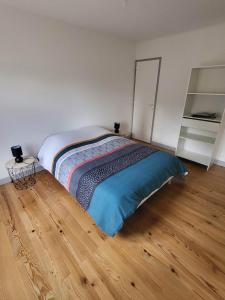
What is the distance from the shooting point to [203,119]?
2.78 meters

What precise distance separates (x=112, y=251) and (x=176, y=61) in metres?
3.39

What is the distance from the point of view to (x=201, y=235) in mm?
1654

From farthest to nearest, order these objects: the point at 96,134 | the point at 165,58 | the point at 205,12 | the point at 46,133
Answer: the point at 165,58, the point at 96,134, the point at 46,133, the point at 205,12

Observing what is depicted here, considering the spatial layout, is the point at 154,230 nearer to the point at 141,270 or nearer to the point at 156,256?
the point at 156,256

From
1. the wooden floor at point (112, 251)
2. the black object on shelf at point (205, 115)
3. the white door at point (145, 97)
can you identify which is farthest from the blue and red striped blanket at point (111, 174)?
the white door at point (145, 97)

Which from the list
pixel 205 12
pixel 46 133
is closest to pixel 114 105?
pixel 46 133

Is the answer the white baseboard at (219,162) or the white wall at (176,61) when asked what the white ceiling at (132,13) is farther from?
the white baseboard at (219,162)

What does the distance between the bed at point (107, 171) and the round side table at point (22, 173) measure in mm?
237

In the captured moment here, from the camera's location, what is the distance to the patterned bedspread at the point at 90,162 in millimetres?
1719

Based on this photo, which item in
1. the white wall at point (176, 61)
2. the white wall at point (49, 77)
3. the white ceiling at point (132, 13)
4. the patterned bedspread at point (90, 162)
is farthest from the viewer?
the white wall at point (176, 61)

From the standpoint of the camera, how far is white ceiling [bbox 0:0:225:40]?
1900 mm

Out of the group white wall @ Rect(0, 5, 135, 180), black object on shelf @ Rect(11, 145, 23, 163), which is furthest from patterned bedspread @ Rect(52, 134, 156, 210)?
white wall @ Rect(0, 5, 135, 180)

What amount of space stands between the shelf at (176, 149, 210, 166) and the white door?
962 millimetres

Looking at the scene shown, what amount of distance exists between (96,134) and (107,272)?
205 cm
